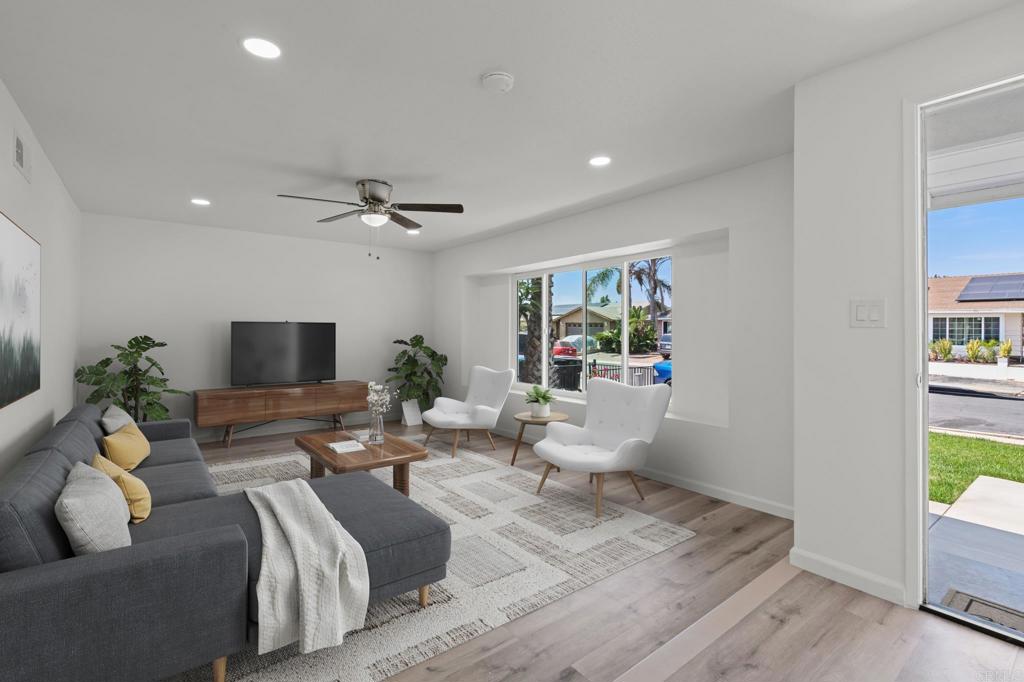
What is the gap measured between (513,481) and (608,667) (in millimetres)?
2381

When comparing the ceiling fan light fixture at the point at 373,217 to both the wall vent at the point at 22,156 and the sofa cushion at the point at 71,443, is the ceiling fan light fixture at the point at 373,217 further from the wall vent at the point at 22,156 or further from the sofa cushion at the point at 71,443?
the sofa cushion at the point at 71,443

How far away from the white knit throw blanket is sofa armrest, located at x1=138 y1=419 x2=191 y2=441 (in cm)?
251

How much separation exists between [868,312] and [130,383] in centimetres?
593

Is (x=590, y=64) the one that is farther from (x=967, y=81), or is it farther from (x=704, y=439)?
(x=704, y=439)

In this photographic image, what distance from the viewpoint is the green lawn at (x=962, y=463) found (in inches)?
89.2

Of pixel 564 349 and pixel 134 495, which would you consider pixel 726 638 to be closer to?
pixel 134 495

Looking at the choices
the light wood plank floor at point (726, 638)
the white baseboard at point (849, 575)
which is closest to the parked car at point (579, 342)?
the light wood plank floor at point (726, 638)

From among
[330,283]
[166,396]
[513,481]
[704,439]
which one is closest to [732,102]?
[704,439]

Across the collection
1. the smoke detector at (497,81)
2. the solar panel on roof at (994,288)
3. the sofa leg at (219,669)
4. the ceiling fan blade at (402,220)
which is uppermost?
the smoke detector at (497,81)

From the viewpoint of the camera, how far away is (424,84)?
2.51 metres

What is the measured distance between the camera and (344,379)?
22.1ft

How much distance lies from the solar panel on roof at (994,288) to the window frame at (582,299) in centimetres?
231

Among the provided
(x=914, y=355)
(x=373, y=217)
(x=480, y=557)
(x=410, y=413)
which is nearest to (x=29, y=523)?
(x=480, y=557)

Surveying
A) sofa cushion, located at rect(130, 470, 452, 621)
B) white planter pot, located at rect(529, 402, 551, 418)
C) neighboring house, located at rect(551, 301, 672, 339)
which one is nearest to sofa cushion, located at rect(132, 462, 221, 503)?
sofa cushion, located at rect(130, 470, 452, 621)
